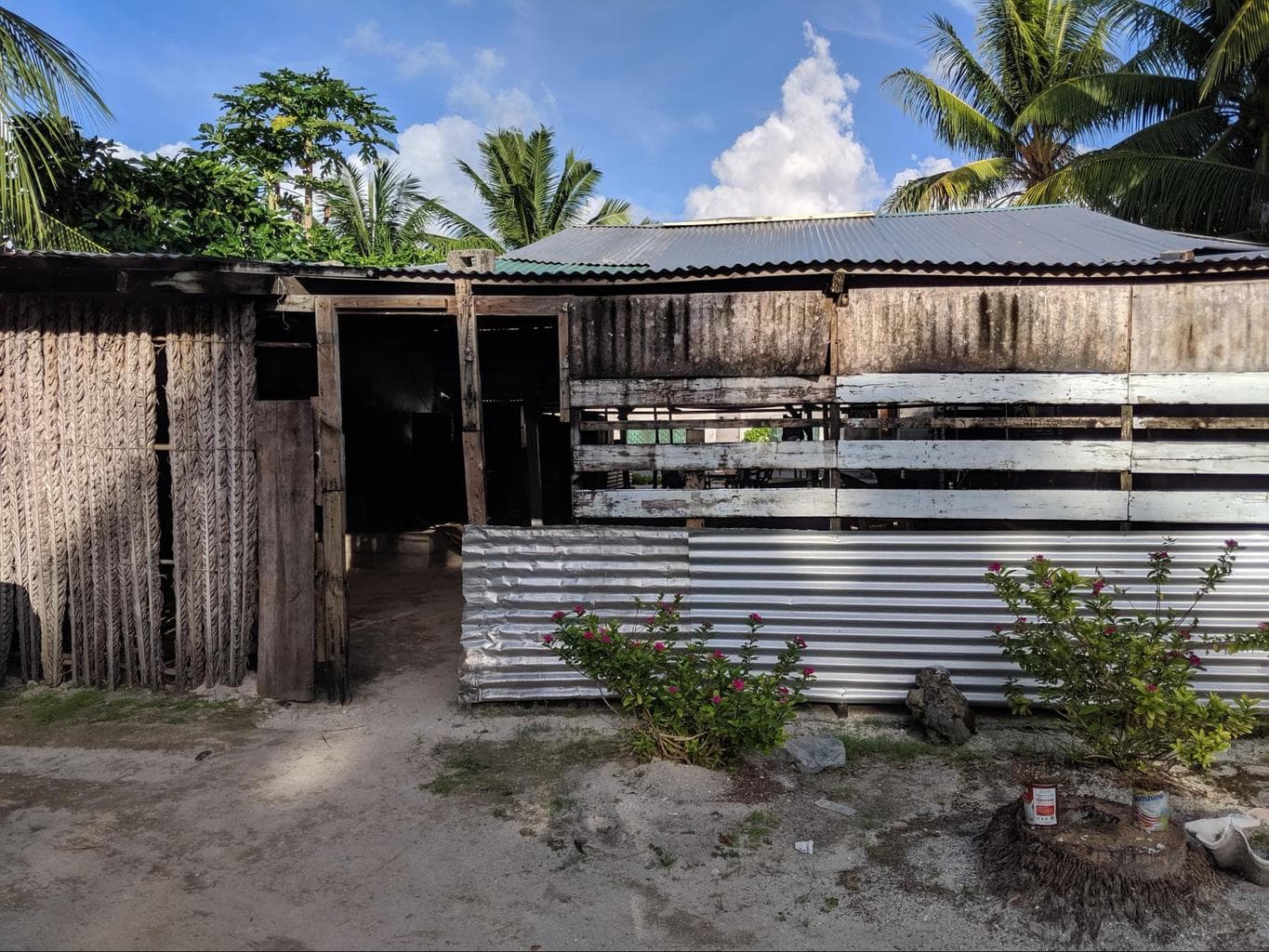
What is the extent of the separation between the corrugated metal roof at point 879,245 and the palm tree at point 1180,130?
5.14 metres

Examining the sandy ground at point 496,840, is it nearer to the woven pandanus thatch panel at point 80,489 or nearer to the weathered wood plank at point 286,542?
the weathered wood plank at point 286,542

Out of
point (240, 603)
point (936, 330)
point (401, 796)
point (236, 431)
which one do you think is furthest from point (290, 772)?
point (936, 330)

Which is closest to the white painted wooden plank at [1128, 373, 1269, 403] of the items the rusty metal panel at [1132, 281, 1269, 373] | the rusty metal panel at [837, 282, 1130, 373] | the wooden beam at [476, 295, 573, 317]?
the rusty metal panel at [1132, 281, 1269, 373]

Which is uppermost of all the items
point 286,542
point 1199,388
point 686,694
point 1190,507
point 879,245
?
point 879,245

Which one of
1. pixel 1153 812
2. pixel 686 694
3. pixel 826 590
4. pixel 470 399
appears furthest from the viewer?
pixel 470 399

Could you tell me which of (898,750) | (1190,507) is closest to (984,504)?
(1190,507)

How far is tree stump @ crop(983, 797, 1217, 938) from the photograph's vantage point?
116 inches

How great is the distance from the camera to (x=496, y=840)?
367 cm

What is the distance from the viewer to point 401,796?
13.5ft

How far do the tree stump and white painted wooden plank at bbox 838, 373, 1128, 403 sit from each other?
105 inches

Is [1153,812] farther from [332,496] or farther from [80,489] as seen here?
[80,489]

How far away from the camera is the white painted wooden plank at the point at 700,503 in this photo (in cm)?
520

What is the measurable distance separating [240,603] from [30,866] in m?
2.32

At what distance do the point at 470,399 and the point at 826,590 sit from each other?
112 inches
